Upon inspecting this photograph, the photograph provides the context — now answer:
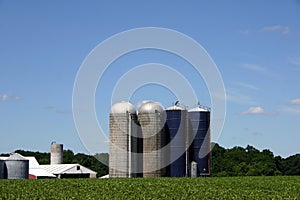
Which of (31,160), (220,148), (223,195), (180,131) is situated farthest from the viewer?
(220,148)

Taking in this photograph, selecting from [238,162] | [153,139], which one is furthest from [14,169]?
[238,162]

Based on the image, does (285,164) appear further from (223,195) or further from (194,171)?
(223,195)

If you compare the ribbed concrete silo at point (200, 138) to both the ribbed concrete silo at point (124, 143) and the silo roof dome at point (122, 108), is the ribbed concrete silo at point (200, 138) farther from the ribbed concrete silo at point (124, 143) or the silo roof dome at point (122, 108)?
the silo roof dome at point (122, 108)

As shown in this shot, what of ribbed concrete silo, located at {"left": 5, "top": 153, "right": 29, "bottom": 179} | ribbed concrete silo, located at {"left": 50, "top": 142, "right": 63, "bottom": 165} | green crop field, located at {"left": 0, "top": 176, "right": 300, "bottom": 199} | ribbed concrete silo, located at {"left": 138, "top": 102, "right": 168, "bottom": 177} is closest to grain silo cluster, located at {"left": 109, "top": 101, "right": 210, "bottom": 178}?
ribbed concrete silo, located at {"left": 138, "top": 102, "right": 168, "bottom": 177}

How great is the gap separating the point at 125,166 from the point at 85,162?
57.5 meters

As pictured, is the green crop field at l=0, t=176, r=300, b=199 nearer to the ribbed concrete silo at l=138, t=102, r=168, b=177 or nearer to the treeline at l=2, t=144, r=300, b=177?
the ribbed concrete silo at l=138, t=102, r=168, b=177

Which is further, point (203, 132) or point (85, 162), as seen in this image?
point (85, 162)

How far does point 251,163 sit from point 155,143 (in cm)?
5274

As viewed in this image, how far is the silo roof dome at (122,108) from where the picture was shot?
5772cm

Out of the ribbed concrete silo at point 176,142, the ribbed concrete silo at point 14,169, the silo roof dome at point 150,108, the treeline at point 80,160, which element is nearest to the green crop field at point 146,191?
the ribbed concrete silo at point 14,169

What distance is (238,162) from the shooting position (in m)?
112

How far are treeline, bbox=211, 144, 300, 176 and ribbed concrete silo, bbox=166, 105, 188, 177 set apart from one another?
35756mm

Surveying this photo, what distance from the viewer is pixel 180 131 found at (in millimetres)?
59250

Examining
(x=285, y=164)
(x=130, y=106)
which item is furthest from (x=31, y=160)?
(x=285, y=164)
